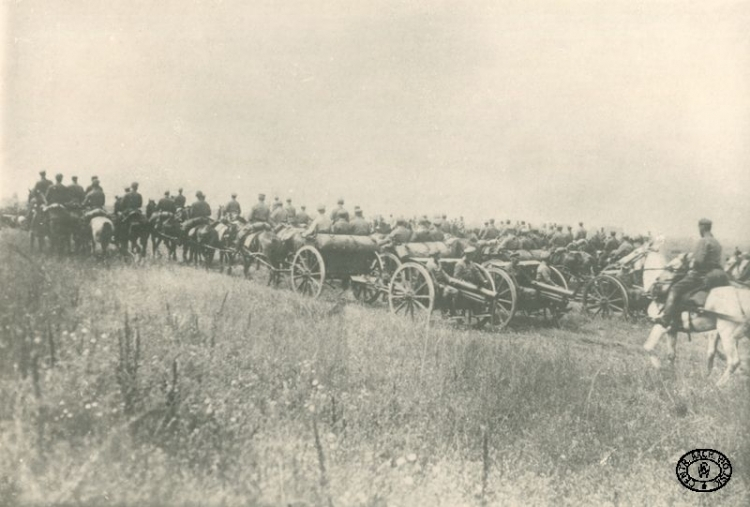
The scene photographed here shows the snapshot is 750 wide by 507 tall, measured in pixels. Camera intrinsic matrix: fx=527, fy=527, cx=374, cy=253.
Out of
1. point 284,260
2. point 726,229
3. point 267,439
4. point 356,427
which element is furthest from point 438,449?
point 284,260

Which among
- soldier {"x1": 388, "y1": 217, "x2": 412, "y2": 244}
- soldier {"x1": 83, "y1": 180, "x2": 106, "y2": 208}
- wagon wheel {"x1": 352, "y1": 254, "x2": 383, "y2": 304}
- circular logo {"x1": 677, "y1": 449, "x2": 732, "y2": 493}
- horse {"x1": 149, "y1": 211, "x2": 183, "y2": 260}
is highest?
soldier {"x1": 83, "y1": 180, "x2": 106, "y2": 208}

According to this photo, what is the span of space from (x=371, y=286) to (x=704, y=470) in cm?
601

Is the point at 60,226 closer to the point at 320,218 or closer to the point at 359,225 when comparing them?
the point at 320,218

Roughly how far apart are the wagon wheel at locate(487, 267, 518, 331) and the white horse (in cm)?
235

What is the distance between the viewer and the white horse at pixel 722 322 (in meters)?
5.91

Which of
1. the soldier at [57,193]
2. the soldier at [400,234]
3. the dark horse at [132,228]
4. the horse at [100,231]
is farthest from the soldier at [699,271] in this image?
the dark horse at [132,228]

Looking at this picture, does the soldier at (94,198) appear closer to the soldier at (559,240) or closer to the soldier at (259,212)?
the soldier at (259,212)

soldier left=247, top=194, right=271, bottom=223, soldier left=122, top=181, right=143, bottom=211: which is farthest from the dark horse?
soldier left=247, top=194, right=271, bottom=223

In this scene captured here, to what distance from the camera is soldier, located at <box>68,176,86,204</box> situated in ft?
24.7

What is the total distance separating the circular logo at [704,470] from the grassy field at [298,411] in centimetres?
9

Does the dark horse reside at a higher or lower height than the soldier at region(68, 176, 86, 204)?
lower

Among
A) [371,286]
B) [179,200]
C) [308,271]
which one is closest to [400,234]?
[371,286]

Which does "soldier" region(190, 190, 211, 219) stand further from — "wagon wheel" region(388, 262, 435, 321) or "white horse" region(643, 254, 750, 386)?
"white horse" region(643, 254, 750, 386)

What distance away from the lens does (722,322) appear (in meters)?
6.11
